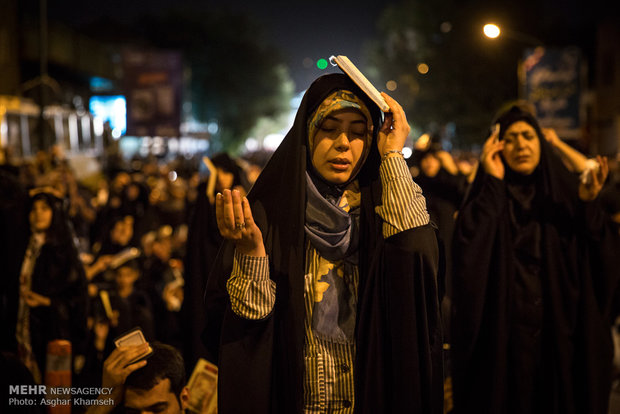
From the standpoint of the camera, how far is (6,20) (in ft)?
79.9

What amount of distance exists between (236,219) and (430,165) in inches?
181

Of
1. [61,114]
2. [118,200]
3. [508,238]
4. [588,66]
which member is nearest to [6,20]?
[61,114]

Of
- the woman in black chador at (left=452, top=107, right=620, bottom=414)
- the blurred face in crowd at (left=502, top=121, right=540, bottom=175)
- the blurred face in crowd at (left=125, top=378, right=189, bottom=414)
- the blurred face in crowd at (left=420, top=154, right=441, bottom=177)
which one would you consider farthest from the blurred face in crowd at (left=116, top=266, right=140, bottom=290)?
the blurred face in crowd at (left=502, top=121, right=540, bottom=175)

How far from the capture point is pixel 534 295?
382 centimetres

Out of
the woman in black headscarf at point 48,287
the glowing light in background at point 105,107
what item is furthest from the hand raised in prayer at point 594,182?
the glowing light in background at point 105,107

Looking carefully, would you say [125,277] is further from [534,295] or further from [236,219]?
[236,219]

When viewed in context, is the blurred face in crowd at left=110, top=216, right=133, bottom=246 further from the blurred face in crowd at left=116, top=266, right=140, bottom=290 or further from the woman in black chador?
the woman in black chador

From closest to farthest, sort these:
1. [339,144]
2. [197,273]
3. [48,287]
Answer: [339,144] → [197,273] → [48,287]

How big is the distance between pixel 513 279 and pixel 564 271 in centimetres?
31

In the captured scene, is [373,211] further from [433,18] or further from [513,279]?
[433,18]

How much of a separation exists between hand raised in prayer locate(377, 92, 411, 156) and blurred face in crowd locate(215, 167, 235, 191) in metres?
3.75

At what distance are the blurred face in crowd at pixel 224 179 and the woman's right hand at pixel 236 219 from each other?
3.86 meters

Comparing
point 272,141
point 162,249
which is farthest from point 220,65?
point 272,141

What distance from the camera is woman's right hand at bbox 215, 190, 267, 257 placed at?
214 cm
